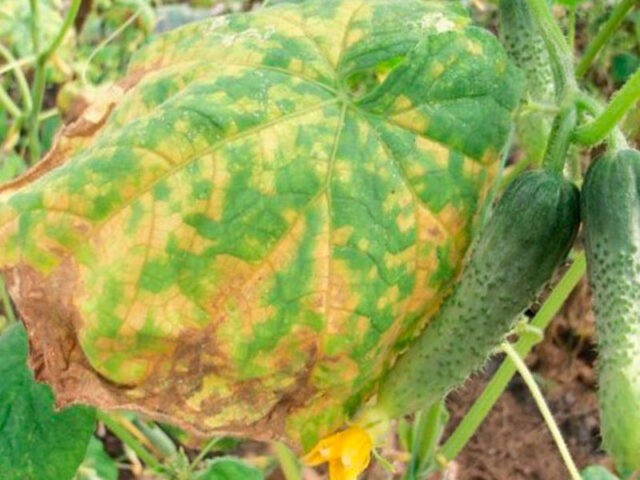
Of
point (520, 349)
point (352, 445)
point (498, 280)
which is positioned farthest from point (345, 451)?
point (520, 349)

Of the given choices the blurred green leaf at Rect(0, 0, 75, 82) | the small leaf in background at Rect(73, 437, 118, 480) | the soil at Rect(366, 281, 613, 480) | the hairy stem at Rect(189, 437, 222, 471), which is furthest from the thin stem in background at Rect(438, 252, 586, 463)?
the blurred green leaf at Rect(0, 0, 75, 82)

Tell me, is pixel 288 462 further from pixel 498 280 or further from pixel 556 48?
pixel 556 48

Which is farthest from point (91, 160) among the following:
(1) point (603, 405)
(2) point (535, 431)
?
(2) point (535, 431)

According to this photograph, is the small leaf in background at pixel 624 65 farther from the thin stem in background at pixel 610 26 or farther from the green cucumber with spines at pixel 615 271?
the green cucumber with spines at pixel 615 271

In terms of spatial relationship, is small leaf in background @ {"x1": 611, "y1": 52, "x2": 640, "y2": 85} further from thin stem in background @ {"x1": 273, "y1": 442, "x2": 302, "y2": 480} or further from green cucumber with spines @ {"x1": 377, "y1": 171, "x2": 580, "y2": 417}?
green cucumber with spines @ {"x1": 377, "y1": 171, "x2": 580, "y2": 417}

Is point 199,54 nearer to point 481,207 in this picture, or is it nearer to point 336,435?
point 481,207

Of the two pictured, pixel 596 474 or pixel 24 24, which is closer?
pixel 596 474

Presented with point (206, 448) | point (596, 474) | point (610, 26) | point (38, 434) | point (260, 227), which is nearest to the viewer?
point (260, 227)
